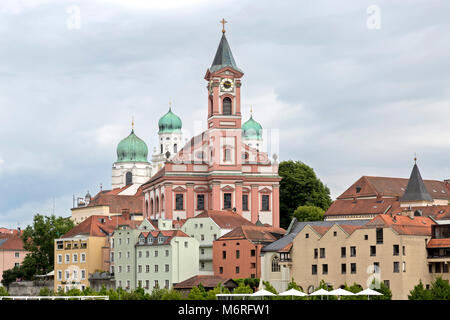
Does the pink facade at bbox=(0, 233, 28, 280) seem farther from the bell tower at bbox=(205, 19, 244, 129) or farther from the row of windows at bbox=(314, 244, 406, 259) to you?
the row of windows at bbox=(314, 244, 406, 259)

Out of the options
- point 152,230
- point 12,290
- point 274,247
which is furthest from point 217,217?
point 12,290

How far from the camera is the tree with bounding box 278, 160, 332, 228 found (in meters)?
172

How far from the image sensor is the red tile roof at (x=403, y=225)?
109188 millimetres

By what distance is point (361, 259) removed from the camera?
110 metres

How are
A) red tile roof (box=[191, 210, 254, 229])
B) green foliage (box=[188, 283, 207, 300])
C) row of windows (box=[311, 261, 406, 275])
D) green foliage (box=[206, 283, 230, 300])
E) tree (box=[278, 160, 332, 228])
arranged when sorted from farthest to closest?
tree (box=[278, 160, 332, 228]) < red tile roof (box=[191, 210, 254, 229]) < row of windows (box=[311, 261, 406, 275]) < green foliage (box=[188, 283, 207, 300]) < green foliage (box=[206, 283, 230, 300])

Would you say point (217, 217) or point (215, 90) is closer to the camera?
point (217, 217)

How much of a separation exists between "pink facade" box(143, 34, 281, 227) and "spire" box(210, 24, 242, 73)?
114 cm

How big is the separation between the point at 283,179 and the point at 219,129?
19923 millimetres

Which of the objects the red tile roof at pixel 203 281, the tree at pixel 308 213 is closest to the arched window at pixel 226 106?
the tree at pixel 308 213

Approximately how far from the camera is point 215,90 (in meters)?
160

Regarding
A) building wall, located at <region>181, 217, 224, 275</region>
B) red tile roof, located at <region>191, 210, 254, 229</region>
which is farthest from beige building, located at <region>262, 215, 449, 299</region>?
red tile roof, located at <region>191, 210, 254, 229</region>

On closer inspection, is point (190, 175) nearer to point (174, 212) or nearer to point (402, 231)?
point (174, 212)

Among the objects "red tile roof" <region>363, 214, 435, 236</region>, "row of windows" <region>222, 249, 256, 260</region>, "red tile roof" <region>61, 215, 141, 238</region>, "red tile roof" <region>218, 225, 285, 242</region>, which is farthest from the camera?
"red tile roof" <region>61, 215, 141, 238</region>

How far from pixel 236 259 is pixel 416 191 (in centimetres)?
4213
